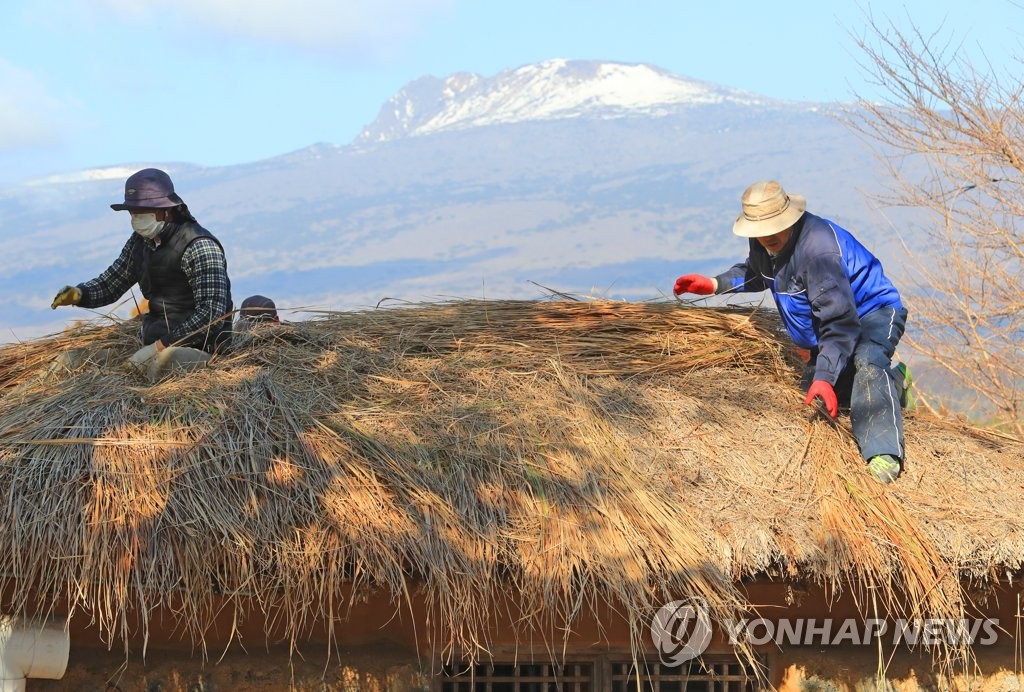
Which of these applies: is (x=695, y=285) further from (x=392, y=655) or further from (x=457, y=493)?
(x=392, y=655)

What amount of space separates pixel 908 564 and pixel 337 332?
9.04 feet

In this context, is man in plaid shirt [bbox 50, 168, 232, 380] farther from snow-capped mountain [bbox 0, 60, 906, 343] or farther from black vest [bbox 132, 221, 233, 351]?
snow-capped mountain [bbox 0, 60, 906, 343]

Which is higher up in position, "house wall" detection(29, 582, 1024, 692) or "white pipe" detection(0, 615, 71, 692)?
"white pipe" detection(0, 615, 71, 692)

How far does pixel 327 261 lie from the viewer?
162125 millimetres

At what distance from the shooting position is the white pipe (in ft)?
13.4

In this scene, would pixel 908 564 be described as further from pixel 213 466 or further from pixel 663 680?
pixel 213 466

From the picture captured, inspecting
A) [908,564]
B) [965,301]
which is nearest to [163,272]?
[908,564]

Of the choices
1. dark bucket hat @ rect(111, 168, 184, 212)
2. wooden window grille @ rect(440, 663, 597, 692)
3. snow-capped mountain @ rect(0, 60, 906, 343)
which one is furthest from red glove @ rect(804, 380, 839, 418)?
snow-capped mountain @ rect(0, 60, 906, 343)

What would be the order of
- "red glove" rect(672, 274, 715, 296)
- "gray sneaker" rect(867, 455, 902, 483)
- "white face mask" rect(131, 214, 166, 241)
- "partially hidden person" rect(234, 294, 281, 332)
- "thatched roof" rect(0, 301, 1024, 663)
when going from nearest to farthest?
"thatched roof" rect(0, 301, 1024, 663)
"gray sneaker" rect(867, 455, 902, 483)
"white face mask" rect(131, 214, 166, 241)
"partially hidden person" rect(234, 294, 281, 332)
"red glove" rect(672, 274, 715, 296)

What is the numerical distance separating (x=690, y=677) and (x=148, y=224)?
123 inches

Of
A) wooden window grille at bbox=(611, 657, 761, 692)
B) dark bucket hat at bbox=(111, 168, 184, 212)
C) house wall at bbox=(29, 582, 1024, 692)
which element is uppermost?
dark bucket hat at bbox=(111, 168, 184, 212)

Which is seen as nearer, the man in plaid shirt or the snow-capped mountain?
the man in plaid shirt
